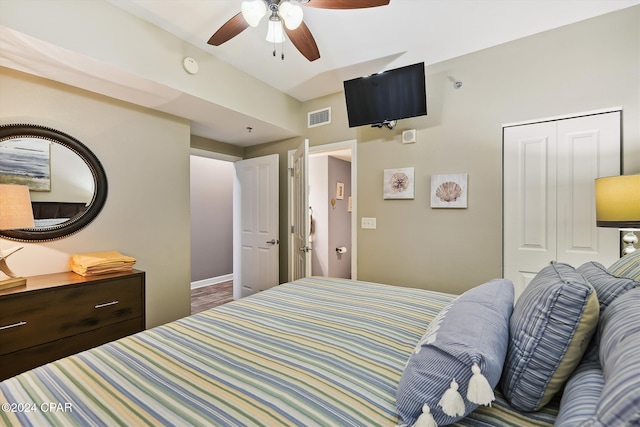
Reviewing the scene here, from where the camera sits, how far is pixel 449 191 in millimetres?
2609

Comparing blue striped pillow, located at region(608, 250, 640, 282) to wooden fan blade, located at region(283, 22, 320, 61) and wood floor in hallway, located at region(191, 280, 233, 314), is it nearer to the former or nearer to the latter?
wooden fan blade, located at region(283, 22, 320, 61)

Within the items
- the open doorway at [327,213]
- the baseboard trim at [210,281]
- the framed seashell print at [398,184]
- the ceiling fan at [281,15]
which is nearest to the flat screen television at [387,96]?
the framed seashell print at [398,184]

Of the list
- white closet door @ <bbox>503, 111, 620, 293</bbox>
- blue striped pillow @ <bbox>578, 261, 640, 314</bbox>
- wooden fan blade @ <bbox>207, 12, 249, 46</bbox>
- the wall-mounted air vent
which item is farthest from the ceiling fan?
white closet door @ <bbox>503, 111, 620, 293</bbox>

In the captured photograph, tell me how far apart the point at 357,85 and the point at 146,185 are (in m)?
2.33

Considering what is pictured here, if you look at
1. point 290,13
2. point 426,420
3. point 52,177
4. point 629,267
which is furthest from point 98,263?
point 629,267

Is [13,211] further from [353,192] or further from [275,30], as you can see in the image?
[353,192]

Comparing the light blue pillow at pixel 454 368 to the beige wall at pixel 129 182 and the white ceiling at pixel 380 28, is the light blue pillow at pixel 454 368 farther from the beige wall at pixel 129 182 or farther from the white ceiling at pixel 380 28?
the beige wall at pixel 129 182

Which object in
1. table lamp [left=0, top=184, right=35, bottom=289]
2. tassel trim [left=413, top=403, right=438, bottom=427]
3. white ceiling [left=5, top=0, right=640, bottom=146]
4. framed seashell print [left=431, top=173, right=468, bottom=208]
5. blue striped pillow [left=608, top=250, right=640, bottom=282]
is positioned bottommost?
tassel trim [left=413, top=403, right=438, bottom=427]

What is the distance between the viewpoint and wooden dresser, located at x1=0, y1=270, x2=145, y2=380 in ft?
5.33

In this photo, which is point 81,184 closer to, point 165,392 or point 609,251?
point 165,392

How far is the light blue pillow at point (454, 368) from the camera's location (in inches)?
25.7

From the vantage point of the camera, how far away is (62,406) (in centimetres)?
76

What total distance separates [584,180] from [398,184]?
A: 1.45 m

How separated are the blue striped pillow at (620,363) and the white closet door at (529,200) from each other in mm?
1807
